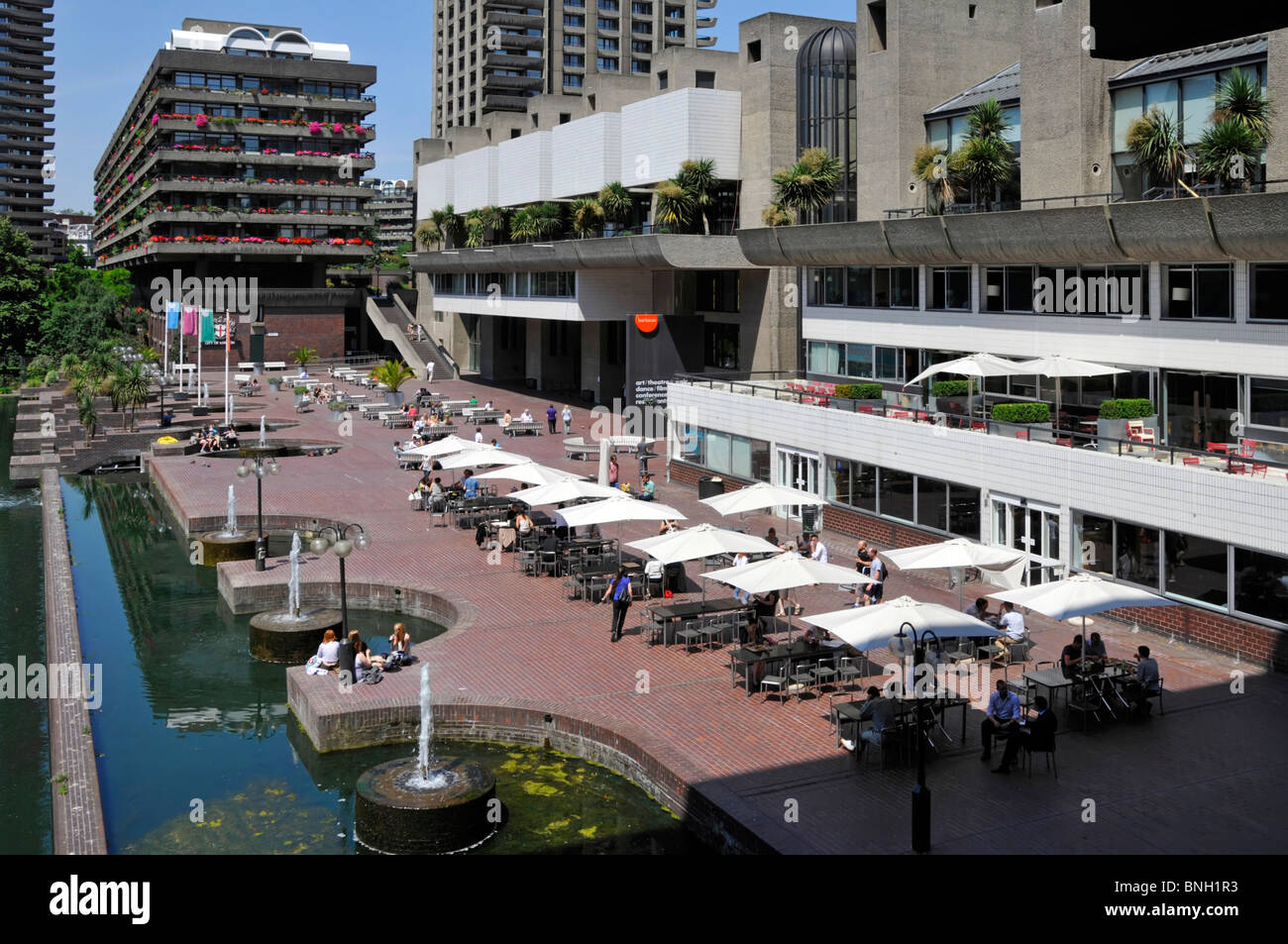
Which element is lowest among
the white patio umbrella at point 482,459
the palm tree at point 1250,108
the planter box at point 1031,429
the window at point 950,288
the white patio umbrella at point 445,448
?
the white patio umbrella at point 482,459

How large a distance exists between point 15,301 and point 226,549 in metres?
79.4

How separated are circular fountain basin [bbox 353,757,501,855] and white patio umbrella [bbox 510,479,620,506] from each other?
1293 cm

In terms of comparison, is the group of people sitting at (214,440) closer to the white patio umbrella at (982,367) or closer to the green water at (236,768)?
the green water at (236,768)

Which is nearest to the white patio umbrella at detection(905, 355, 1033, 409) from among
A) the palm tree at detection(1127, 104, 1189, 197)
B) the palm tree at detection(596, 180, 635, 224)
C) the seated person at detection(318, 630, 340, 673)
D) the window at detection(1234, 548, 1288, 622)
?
the palm tree at detection(1127, 104, 1189, 197)

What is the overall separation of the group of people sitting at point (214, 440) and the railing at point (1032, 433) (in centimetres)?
2220

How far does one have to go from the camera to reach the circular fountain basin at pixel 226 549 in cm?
3281

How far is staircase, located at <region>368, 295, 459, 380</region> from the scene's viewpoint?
85.1m

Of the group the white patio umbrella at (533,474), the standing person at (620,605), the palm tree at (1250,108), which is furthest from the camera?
the white patio umbrella at (533,474)

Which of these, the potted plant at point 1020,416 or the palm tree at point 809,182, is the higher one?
the palm tree at point 809,182

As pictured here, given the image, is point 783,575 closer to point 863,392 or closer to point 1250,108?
point 863,392

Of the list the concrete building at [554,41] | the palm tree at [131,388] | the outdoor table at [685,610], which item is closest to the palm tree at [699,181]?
the palm tree at [131,388]
